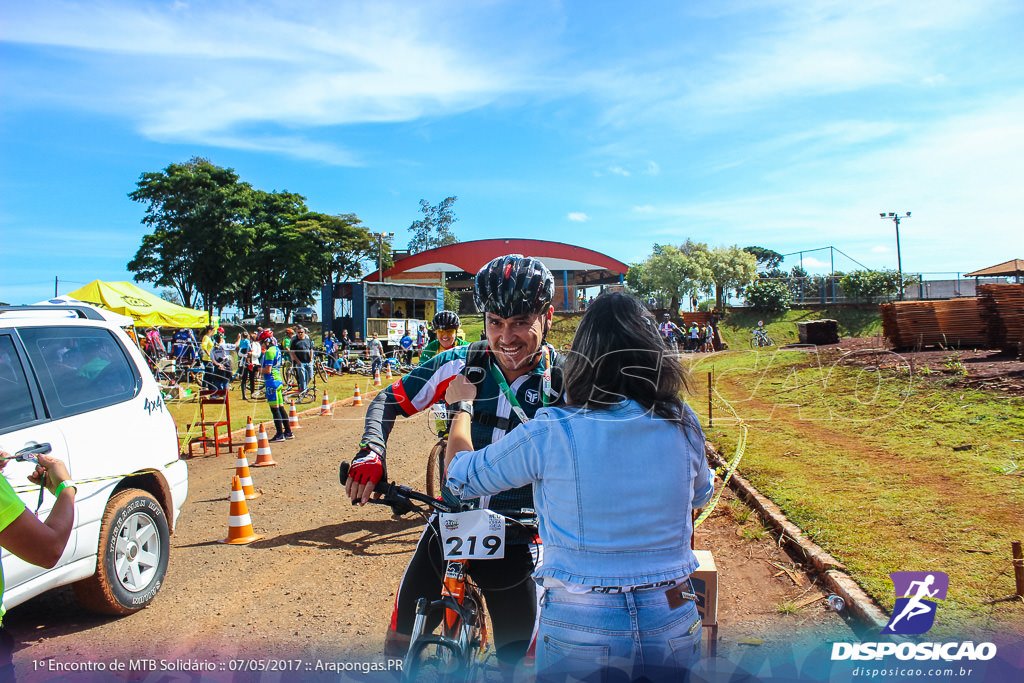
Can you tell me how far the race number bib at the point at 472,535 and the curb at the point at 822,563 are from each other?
6.52 feet

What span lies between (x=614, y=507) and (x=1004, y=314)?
14.3m

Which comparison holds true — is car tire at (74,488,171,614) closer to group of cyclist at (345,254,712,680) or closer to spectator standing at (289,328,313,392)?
group of cyclist at (345,254,712,680)

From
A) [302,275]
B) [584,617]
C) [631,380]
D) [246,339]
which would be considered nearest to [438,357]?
[631,380]

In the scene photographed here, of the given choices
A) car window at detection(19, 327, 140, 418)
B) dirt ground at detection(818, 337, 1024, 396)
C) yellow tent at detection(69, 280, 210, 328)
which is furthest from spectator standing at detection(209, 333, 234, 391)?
dirt ground at detection(818, 337, 1024, 396)

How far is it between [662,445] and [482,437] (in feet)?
3.80

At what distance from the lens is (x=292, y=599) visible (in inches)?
179

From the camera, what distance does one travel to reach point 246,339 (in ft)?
70.2

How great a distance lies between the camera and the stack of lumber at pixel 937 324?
48.5 ft

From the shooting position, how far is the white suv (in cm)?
362

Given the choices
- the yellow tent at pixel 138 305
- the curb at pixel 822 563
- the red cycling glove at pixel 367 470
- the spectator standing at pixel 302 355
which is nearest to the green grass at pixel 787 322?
the spectator standing at pixel 302 355

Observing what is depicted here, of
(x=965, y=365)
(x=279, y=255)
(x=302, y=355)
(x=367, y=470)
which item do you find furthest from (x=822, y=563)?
(x=279, y=255)

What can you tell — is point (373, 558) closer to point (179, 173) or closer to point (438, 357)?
point (438, 357)

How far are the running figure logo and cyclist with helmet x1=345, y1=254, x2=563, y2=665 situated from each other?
228 centimetres

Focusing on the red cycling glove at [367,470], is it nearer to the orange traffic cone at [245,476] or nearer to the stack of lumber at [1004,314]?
the orange traffic cone at [245,476]
